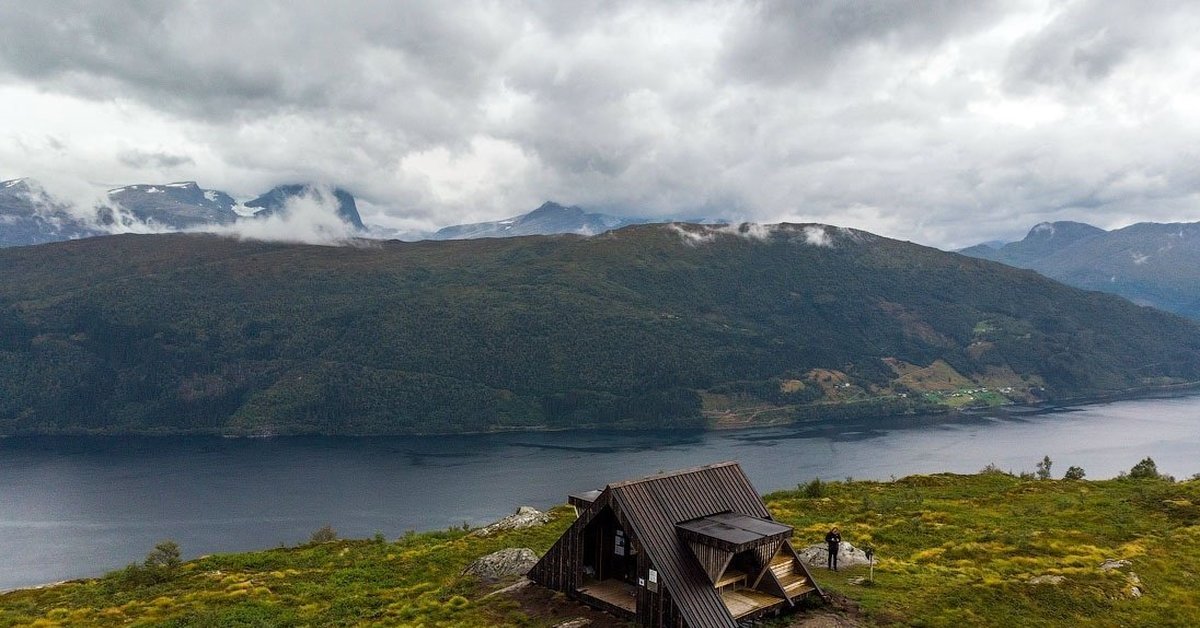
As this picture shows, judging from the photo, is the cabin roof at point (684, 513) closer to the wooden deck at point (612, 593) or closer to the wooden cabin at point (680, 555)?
the wooden cabin at point (680, 555)

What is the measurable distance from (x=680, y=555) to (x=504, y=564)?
41.6ft

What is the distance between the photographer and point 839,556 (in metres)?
32.4

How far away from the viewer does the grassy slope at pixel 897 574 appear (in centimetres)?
2627

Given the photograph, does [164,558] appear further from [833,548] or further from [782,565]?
[833,548]

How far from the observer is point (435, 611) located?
92.8 ft

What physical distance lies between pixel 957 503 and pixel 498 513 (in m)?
118

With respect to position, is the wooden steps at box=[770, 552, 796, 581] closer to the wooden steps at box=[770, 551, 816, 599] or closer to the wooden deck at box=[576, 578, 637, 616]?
the wooden steps at box=[770, 551, 816, 599]

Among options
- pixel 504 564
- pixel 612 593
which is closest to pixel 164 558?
pixel 504 564

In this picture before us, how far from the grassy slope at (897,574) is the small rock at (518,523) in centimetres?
189

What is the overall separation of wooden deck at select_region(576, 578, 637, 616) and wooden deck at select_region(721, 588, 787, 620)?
11.9 ft

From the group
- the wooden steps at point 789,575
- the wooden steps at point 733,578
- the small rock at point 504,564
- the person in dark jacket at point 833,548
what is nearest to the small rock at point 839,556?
the person in dark jacket at point 833,548

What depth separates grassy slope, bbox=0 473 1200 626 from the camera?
86.2 ft

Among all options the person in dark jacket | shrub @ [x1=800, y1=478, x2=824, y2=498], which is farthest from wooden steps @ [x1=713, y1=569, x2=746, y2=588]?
shrub @ [x1=800, y1=478, x2=824, y2=498]

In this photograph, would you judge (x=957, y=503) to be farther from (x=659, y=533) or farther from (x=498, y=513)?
(x=498, y=513)
